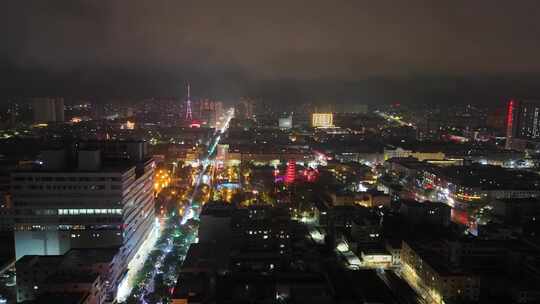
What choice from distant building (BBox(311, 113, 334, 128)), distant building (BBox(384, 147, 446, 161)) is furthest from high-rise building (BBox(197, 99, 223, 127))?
distant building (BBox(384, 147, 446, 161))

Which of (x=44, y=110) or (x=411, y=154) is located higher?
(x=44, y=110)

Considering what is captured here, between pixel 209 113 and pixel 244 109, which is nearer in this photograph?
pixel 209 113

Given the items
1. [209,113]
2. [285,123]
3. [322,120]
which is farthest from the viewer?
[322,120]

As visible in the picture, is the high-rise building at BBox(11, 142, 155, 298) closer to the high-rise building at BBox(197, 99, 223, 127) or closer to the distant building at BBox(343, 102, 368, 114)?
the high-rise building at BBox(197, 99, 223, 127)

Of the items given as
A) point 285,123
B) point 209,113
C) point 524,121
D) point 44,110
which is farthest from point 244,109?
point 524,121

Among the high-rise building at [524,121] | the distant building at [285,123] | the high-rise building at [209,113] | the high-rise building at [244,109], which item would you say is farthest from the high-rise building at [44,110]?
the high-rise building at [524,121]

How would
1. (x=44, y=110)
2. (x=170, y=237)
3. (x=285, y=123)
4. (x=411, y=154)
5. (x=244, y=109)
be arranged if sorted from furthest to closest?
(x=244, y=109), (x=285, y=123), (x=44, y=110), (x=411, y=154), (x=170, y=237)

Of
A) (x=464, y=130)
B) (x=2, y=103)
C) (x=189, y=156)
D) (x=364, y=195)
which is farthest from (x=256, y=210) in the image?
(x=2, y=103)

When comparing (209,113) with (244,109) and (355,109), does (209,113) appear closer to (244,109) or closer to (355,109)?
(244,109)

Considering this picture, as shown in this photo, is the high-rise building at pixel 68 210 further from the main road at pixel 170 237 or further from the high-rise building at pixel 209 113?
the high-rise building at pixel 209 113
